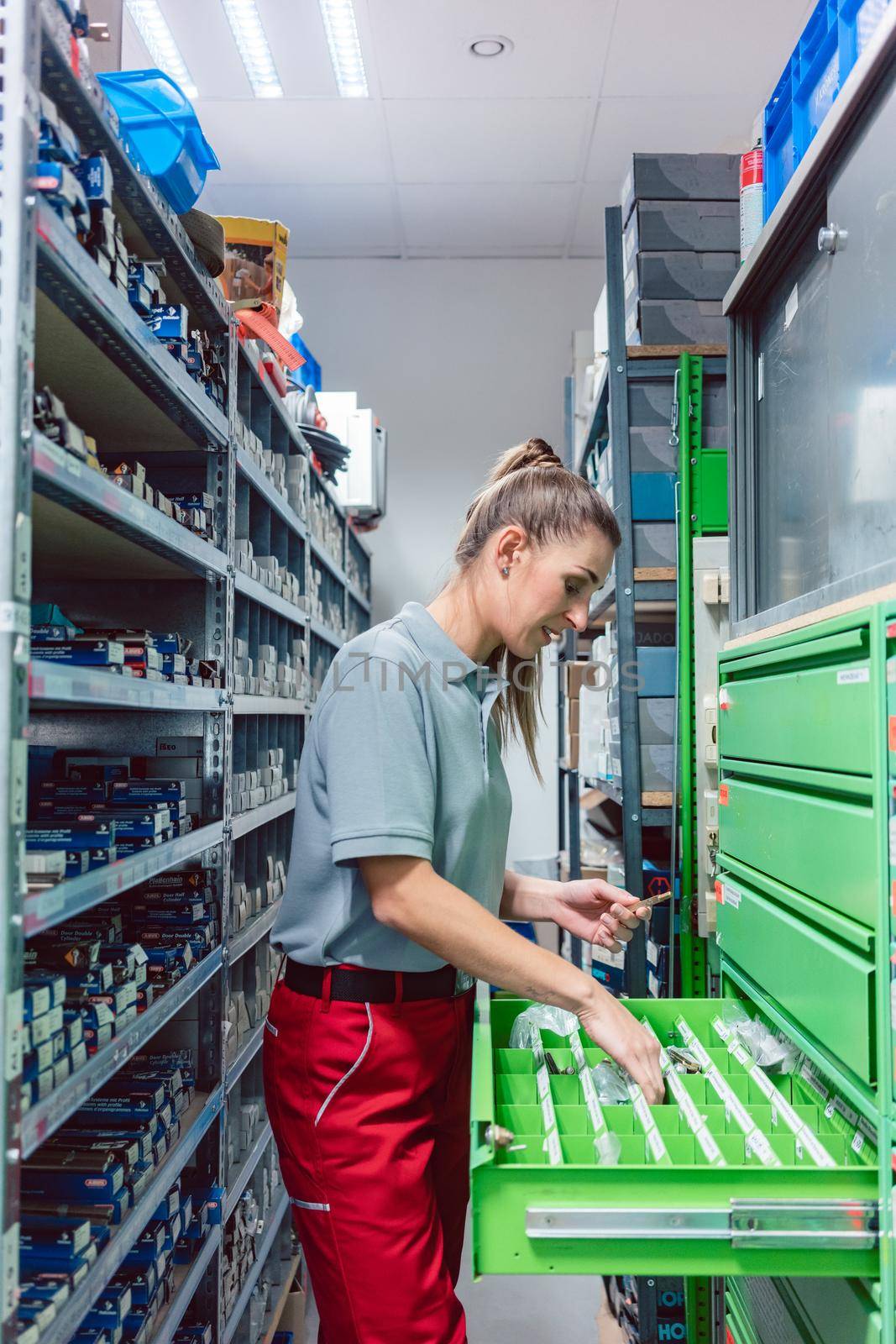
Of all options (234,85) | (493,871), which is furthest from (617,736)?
(234,85)

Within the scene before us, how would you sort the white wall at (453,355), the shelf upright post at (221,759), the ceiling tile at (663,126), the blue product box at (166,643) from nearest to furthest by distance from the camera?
the blue product box at (166,643)
the shelf upright post at (221,759)
the ceiling tile at (663,126)
the white wall at (453,355)

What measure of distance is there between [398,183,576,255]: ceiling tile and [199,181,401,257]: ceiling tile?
13 centimetres

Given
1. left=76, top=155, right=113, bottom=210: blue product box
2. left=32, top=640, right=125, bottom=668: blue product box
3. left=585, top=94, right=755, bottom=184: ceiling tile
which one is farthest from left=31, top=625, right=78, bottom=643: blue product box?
left=585, top=94, right=755, bottom=184: ceiling tile

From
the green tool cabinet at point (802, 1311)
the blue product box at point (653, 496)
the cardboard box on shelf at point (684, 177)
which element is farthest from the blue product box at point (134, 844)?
the cardboard box on shelf at point (684, 177)

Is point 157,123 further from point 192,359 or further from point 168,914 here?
point 168,914

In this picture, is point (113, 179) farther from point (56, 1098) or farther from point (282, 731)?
point (282, 731)

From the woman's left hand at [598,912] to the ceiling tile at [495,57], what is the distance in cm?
313

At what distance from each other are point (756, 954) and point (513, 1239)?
0.62 meters

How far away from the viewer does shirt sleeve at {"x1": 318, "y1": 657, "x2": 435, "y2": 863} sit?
1.38m

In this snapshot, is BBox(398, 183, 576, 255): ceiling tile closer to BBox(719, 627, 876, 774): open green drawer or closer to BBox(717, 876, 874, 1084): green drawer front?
BBox(719, 627, 876, 774): open green drawer

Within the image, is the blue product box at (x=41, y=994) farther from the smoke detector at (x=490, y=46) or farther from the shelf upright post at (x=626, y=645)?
the smoke detector at (x=490, y=46)

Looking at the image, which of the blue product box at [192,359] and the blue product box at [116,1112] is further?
the blue product box at [192,359]

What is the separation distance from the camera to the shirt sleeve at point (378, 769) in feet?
4.54

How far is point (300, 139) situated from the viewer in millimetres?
4465
